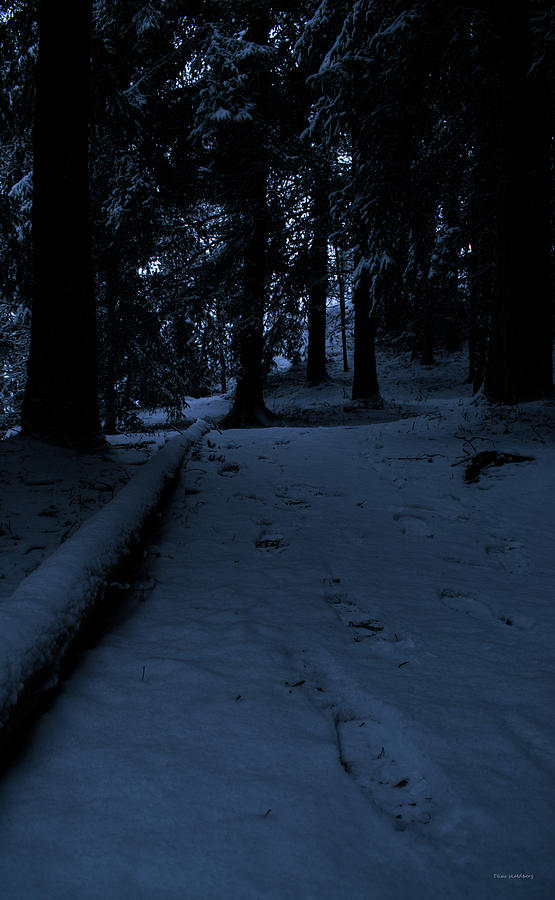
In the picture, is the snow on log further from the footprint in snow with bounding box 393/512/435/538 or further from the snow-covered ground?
the footprint in snow with bounding box 393/512/435/538

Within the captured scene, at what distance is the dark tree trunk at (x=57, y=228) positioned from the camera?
597cm

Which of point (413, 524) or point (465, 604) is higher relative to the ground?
point (413, 524)

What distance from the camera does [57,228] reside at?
5.99 metres

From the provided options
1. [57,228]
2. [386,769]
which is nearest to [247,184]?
[57,228]

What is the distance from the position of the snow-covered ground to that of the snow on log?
7.7 inches

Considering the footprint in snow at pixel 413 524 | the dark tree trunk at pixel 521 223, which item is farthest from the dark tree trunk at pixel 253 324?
the footprint in snow at pixel 413 524

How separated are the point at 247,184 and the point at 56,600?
1117cm

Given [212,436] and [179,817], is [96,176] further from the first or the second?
[179,817]

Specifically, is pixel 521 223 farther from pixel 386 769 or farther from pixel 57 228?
pixel 386 769

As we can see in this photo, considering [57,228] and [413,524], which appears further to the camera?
[57,228]

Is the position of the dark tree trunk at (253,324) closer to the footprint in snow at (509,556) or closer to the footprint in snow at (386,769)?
the footprint in snow at (509,556)

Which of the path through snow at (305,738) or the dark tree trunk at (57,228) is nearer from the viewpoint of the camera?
the path through snow at (305,738)

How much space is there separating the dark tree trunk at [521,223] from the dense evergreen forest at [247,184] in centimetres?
3

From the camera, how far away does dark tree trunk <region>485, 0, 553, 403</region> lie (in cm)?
746
